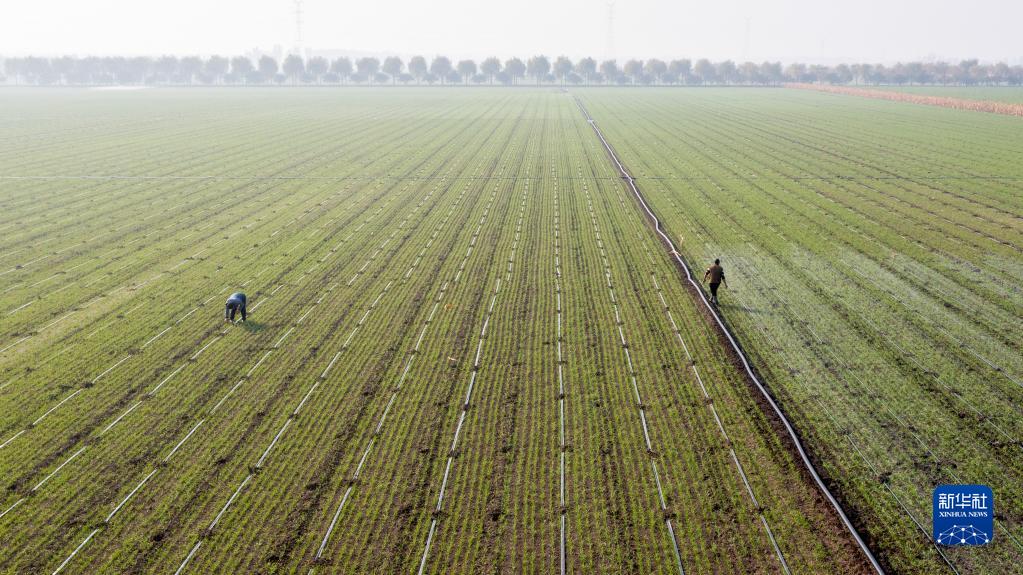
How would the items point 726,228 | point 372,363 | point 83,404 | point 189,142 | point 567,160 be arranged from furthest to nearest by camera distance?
1. point 189,142
2. point 567,160
3. point 726,228
4. point 372,363
5. point 83,404

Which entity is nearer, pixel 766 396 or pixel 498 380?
pixel 766 396

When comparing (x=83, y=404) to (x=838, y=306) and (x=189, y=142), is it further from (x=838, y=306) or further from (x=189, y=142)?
(x=189, y=142)

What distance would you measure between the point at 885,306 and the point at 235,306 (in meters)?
22.8

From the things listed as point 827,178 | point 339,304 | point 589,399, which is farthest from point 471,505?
point 827,178

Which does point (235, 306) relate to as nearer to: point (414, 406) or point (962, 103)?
point (414, 406)

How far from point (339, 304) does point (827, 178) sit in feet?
128

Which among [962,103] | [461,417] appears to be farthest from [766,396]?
[962,103]

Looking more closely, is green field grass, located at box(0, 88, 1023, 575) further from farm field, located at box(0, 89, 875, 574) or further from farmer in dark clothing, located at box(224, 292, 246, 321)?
farmer in dark clothing, located at box(224, 292, 246, 321)

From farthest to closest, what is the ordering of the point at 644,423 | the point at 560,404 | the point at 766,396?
the point at 766,396 → the point at 560,404 → the point at 644,423

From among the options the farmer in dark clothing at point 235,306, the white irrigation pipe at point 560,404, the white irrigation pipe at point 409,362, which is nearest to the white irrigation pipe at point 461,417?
the white irrigation pipe at point 409,362

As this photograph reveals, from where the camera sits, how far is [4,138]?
249 ft

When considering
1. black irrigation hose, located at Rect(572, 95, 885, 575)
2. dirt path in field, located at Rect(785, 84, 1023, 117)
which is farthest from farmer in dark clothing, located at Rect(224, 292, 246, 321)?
dirt path in field, located at Rect(785, 84, 1023, 117)

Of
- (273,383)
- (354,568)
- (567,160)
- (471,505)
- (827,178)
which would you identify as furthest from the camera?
(567,160)

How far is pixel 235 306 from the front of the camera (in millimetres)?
22188
